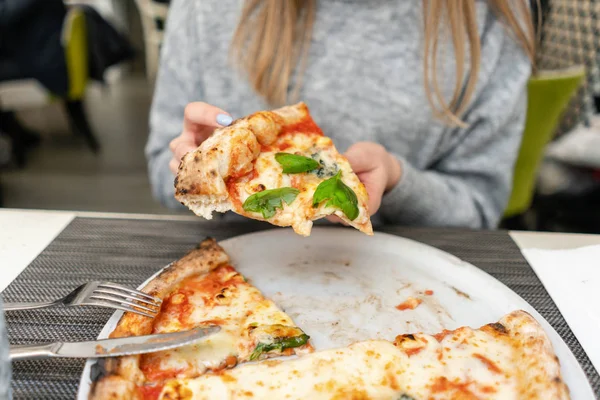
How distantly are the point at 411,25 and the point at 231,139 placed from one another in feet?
2.36

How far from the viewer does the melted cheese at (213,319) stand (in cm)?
73

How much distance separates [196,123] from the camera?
0.97 meters

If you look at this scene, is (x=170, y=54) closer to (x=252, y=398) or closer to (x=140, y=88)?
(x=252, y=398)

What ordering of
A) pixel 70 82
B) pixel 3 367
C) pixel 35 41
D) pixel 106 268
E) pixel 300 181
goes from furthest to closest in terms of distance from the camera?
1. pixel 70 82
2. pixel 35 41
3. pixel 106 268
4. pixel 300 181
5. pixel 3 367

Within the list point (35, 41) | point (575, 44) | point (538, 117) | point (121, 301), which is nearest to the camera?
point (121, 301)

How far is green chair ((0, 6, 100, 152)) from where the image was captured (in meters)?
3.28

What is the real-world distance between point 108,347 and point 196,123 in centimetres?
46

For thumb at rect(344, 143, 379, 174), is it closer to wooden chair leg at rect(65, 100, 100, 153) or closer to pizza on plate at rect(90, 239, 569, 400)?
pizza on plate at rect(90, 239, 569, 400)

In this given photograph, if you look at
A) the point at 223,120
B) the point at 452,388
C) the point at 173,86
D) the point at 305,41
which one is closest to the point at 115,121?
the point at 173,86

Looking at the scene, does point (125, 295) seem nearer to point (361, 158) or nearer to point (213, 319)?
point (213, 319)

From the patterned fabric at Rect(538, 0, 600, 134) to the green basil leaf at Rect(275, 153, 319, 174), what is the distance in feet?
6.32

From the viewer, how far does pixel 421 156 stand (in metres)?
1.41

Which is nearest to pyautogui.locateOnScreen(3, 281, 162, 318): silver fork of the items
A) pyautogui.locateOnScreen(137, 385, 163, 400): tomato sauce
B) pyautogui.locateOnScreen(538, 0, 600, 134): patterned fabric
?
pyautogui.locateOnScreen(137, 385, 163, 400): tomato sauce

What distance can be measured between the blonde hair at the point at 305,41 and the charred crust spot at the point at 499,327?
1.98 feet
